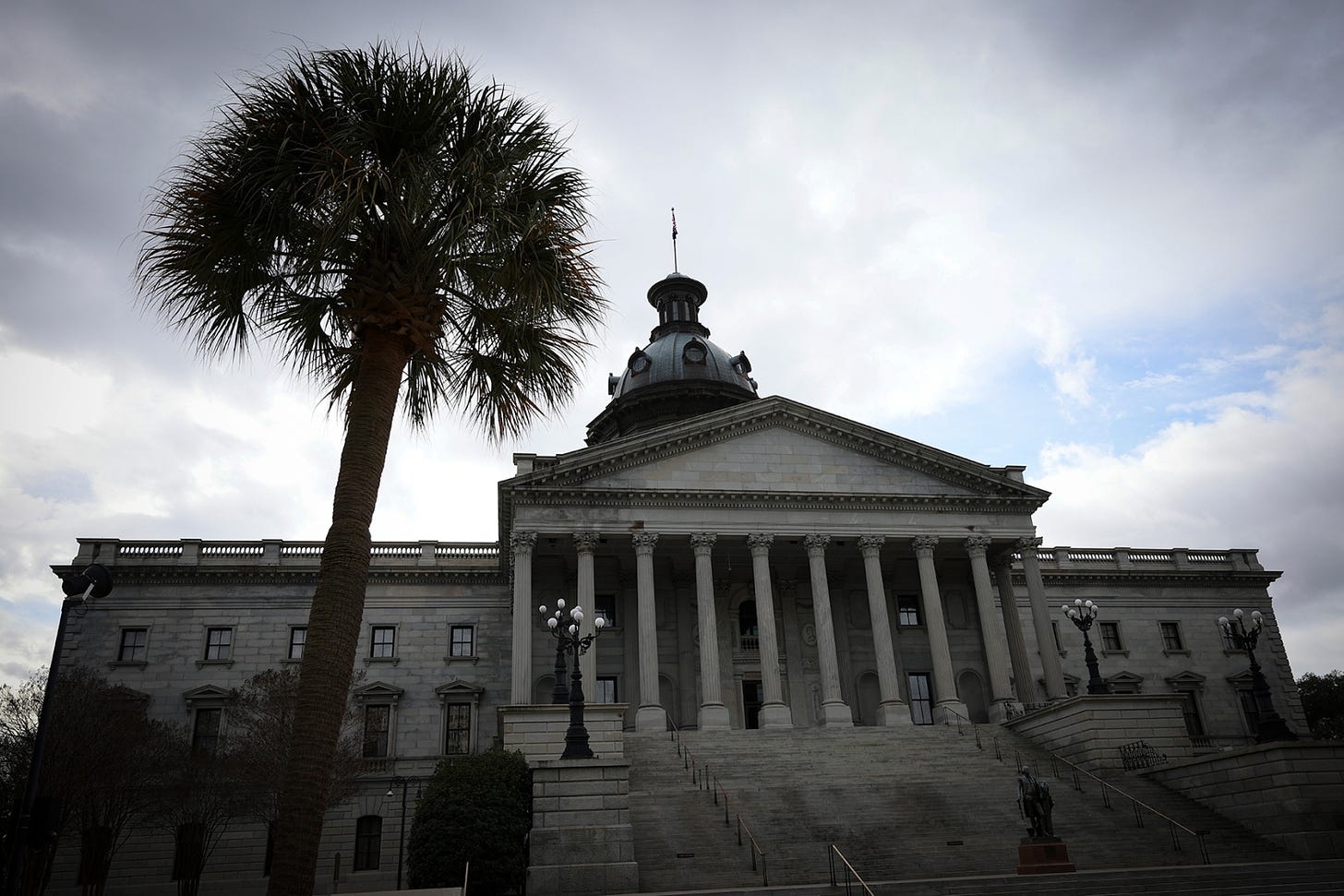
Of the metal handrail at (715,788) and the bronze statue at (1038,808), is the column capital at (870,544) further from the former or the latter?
the bronze statue at (1038,808)

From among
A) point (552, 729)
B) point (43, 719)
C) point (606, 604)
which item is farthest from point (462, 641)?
point (43, 719)

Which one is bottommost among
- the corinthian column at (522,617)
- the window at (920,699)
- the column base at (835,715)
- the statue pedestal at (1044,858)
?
the statue pedestal at (1044,858)

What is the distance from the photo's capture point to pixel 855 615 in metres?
41.5

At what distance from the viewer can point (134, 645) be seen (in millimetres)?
40219

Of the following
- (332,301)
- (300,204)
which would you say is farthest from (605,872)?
(300,204)

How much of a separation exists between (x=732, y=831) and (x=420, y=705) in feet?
68.0

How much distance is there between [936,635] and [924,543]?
3.59 m

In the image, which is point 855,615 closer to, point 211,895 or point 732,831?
point 732,831

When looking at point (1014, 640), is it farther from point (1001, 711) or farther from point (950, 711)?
point (950, 711)

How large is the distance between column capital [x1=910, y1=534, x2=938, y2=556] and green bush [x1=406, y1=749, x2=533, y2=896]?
794 inches

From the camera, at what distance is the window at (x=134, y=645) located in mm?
39875

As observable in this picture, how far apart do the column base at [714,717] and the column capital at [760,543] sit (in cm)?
584

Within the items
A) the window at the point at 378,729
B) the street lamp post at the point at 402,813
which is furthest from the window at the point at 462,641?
the street lamp post at the point at 402,813

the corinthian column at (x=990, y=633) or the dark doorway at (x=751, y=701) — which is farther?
the dark doorway at (x=751, y=701)
